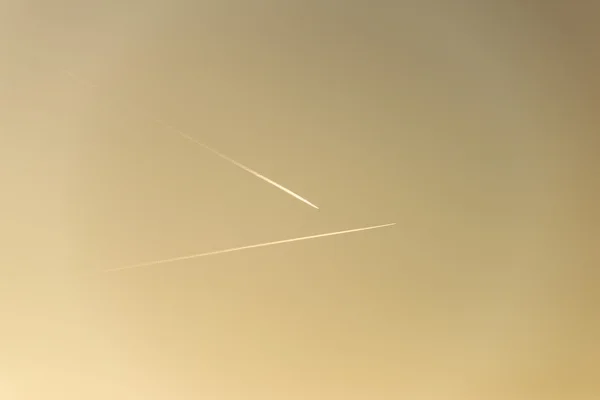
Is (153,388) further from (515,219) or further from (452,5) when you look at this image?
(452,5)

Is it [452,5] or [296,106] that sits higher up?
[452,5]

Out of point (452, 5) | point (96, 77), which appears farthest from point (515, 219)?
point (96, 77)

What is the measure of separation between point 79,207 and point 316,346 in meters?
0.48

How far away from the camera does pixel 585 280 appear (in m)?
0.94

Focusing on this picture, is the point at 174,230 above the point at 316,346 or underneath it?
above

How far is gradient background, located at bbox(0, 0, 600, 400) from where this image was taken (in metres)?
0.90

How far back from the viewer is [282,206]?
3.01ft

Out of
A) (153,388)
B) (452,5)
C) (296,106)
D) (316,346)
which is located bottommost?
(153,388)

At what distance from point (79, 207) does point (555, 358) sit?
0.88 m

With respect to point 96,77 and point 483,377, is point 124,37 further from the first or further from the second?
point 483,377

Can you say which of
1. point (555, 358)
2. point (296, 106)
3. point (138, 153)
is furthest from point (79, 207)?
point (555, 358)

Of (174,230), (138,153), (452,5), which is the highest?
(452,5)

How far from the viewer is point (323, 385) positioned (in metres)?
0.91

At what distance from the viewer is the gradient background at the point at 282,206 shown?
2.97 ft
